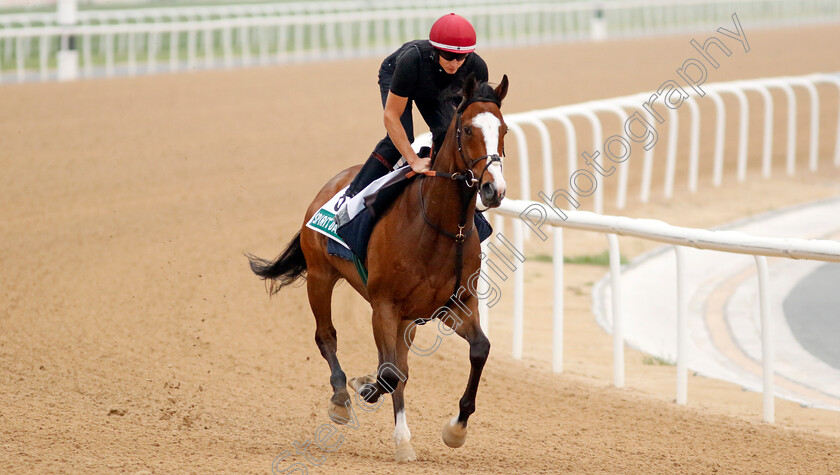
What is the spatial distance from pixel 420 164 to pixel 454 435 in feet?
3.85

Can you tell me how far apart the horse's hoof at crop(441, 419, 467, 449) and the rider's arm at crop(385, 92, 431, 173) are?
1126 millimetres

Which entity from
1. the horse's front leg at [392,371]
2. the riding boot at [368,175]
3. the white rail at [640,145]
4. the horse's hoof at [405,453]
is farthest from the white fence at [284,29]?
the horse's hoof at [405,453]

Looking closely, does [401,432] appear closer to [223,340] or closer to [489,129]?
[489,129]

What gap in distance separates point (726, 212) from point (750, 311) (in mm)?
3307

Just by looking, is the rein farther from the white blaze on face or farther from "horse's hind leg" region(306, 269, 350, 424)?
"horse's hind leg" region(306, 269, 350, 424)

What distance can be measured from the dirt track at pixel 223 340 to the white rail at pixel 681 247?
0.20 m

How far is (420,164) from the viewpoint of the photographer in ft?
15.2

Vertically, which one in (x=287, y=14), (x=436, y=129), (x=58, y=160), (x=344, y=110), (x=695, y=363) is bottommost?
(x=695, y=363)

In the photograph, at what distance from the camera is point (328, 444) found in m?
4.85

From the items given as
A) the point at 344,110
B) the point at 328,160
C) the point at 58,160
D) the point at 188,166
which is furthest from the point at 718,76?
the point at 58,160

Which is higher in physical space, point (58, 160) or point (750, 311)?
point (58, 160)

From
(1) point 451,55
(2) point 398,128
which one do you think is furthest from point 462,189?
(1) point 451,55

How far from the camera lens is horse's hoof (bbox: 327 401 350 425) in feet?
16.7

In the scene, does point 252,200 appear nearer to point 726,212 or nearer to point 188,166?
point 188,166
